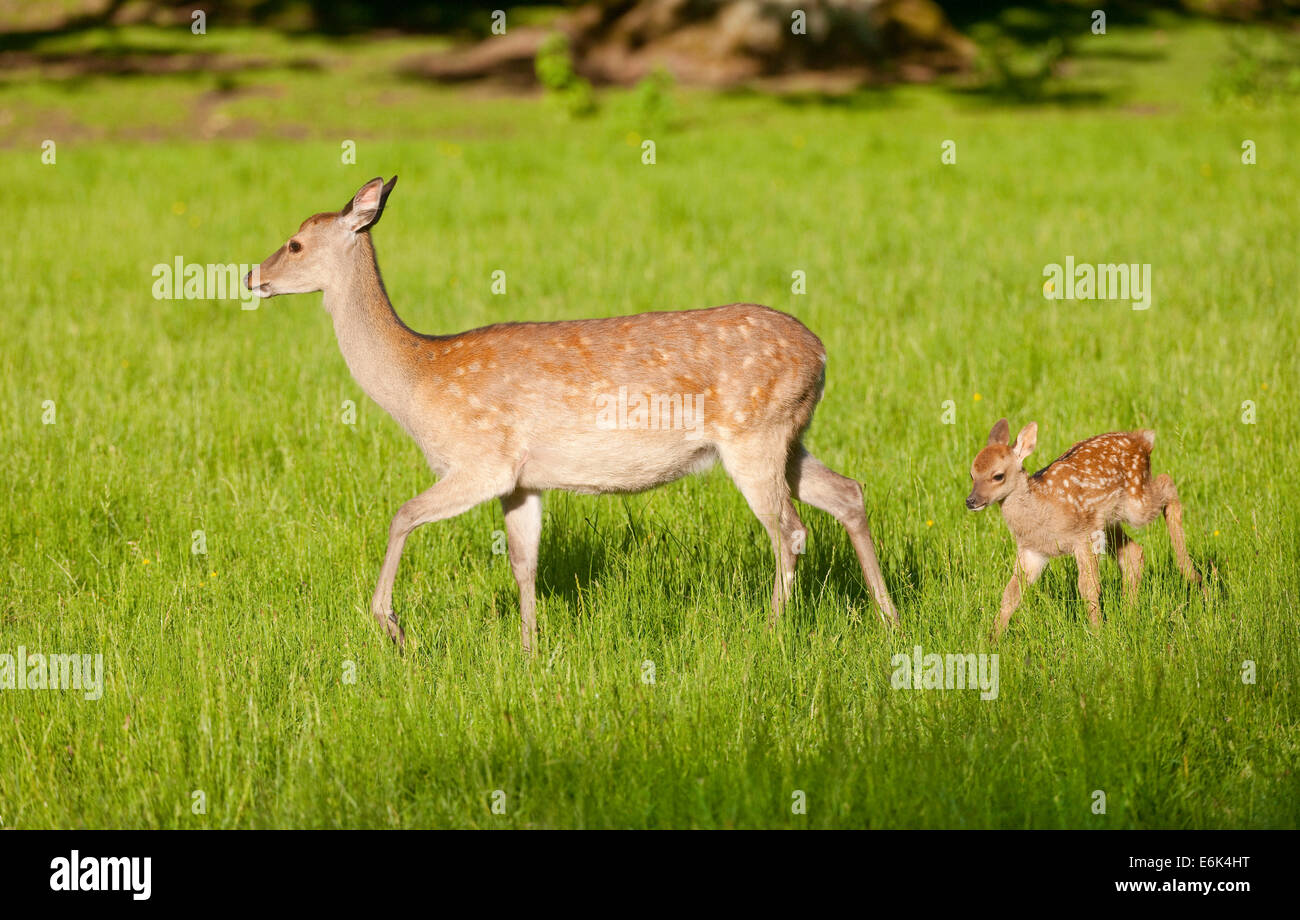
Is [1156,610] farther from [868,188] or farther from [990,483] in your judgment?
[868,188]

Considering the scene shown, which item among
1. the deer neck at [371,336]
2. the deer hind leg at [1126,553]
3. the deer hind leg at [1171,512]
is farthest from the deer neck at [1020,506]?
the deer neck at [371,336]

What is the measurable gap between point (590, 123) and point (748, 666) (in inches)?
669

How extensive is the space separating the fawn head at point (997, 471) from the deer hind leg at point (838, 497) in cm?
43

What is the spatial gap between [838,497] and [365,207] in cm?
215

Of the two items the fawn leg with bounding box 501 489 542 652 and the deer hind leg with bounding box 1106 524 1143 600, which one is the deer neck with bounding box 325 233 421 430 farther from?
the deer hind leg with bounding box 1106 524 1143 600

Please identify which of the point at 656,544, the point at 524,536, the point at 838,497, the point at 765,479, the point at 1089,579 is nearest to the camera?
the point at 765,479

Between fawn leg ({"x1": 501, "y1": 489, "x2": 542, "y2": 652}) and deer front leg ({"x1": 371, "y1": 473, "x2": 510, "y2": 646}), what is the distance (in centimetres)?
32

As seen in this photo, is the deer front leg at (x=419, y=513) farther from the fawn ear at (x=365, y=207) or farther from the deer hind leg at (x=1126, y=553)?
the deer hind leg at (x=1126, y=553)

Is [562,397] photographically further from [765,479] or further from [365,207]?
[365,207]

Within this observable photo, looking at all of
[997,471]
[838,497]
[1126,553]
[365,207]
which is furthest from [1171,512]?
[365,207]

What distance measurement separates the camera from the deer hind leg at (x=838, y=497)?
5484mm

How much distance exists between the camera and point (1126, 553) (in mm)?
5676

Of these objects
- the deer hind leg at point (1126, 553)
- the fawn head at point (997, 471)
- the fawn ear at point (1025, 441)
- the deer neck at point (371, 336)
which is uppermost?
the deer neck at point (371, 336)

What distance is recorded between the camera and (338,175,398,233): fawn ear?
5.36 m
